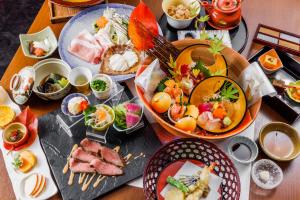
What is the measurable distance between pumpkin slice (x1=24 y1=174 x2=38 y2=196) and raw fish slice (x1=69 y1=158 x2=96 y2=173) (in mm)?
138

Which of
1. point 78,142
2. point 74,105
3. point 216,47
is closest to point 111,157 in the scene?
point 78,142

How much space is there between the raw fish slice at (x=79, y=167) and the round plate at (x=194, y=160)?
0.24 meters

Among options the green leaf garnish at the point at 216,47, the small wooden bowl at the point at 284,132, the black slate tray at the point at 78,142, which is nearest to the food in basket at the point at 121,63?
the black slate tray at the point at 78,142

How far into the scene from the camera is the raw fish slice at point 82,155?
134 cm

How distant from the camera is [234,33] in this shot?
1.63 meters

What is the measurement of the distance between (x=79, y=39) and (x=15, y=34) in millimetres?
1178

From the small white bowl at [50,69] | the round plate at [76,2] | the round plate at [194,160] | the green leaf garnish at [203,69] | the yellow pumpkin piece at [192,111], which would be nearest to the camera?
the round plate at [194,160]

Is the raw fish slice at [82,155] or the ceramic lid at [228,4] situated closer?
the raw fish slice at [82,155]

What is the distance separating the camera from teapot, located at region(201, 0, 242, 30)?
156cm

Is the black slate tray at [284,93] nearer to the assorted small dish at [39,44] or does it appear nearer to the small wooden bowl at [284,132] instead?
the small wooden bowl at [284,132]

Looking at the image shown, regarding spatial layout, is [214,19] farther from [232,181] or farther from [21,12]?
[21,12]

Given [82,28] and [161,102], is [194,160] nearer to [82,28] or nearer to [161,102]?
[161,102]

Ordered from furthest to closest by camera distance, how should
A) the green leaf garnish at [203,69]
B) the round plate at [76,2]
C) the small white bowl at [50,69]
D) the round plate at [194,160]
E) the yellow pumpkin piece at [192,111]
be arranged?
the round plate at [76,2]
the small white bowl at [50,69]
the green leaf garnish at [203,69]
the yellow pumpkin piece at [192,111]
the round plate at [194,160]

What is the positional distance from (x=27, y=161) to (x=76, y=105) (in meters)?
0.29
